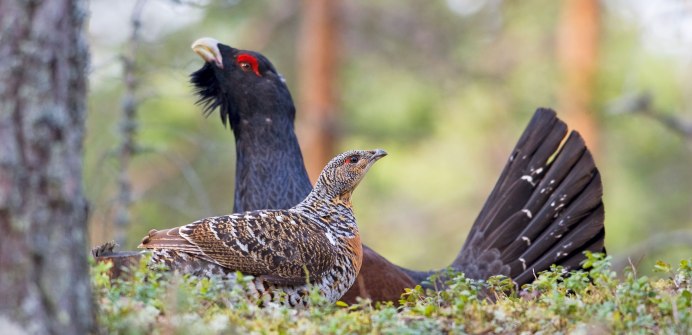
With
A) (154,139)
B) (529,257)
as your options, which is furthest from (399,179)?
(529,257)

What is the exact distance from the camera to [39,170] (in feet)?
11.2

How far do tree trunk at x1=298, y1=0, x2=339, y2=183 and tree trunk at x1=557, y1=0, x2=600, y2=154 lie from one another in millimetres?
4323

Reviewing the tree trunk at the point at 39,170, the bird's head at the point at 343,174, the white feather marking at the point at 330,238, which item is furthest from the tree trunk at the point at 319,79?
the tree trunk at the point at 39,170

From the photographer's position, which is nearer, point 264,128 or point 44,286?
point 44,286

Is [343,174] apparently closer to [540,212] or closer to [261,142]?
[261,142]

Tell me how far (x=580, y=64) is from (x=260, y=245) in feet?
45.7

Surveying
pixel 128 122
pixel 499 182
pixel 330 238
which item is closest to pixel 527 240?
pixel 499 182

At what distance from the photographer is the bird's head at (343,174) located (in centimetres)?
655

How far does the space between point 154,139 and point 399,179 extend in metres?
7.61

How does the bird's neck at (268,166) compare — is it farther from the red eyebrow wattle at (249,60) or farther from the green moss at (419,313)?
the green moss at (419,313)

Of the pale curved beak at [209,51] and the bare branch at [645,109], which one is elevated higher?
the bare branch at [645,109]

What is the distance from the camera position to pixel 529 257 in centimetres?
831

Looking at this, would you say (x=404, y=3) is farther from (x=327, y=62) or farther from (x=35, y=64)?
(x=35, y=64)

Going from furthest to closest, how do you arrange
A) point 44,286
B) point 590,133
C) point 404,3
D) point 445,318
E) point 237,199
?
point 404,3 < point 590,133 < point 237,199 < point 445,318 < point 44,286
